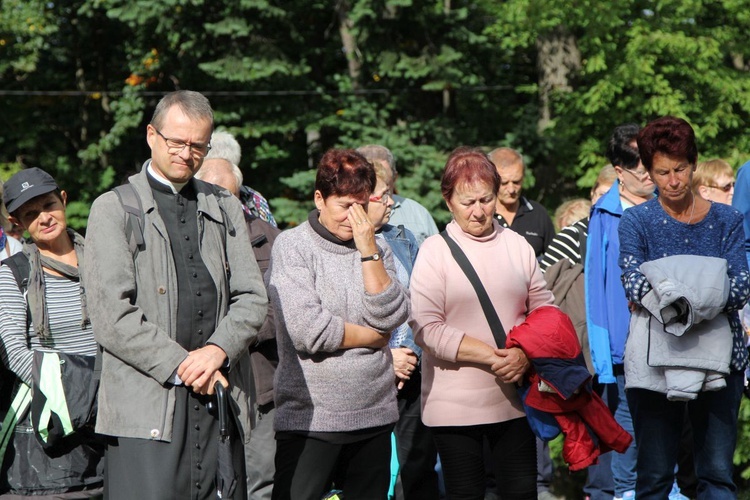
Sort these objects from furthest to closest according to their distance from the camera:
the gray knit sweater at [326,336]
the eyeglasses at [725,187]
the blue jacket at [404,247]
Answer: the eyeglasses at [725,187], the blue jacket at [404,247], the gray knit sweater at [326,336]

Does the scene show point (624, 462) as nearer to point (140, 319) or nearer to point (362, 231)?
point (362, 231)

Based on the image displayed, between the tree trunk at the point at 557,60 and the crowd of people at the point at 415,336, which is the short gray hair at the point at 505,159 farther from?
the tree trunk at the point at 557,60

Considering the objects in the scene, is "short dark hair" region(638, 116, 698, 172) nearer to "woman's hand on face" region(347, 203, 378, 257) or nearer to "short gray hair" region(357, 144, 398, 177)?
"woman's hand on face" region(347, 203, 378, 257)

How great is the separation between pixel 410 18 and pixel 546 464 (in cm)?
968

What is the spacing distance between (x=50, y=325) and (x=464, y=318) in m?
1.82

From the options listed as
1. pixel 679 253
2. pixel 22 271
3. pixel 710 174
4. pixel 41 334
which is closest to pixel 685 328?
pixel 679 253

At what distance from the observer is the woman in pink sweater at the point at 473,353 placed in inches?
167

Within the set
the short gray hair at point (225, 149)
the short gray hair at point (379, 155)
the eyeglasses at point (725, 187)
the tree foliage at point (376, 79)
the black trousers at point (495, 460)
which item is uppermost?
the tree foliage at point (376, 79)

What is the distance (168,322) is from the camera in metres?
Answer: 3.42

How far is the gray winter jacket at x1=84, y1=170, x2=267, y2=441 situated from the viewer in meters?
3.32

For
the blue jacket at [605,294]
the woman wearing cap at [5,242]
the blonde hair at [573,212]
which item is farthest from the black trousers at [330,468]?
the blonde hair at [573,212]

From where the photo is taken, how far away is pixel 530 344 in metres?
4.17

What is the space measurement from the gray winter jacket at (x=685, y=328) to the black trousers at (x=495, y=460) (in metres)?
0.58

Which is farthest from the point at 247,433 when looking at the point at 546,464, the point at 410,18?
the point at 410,18
